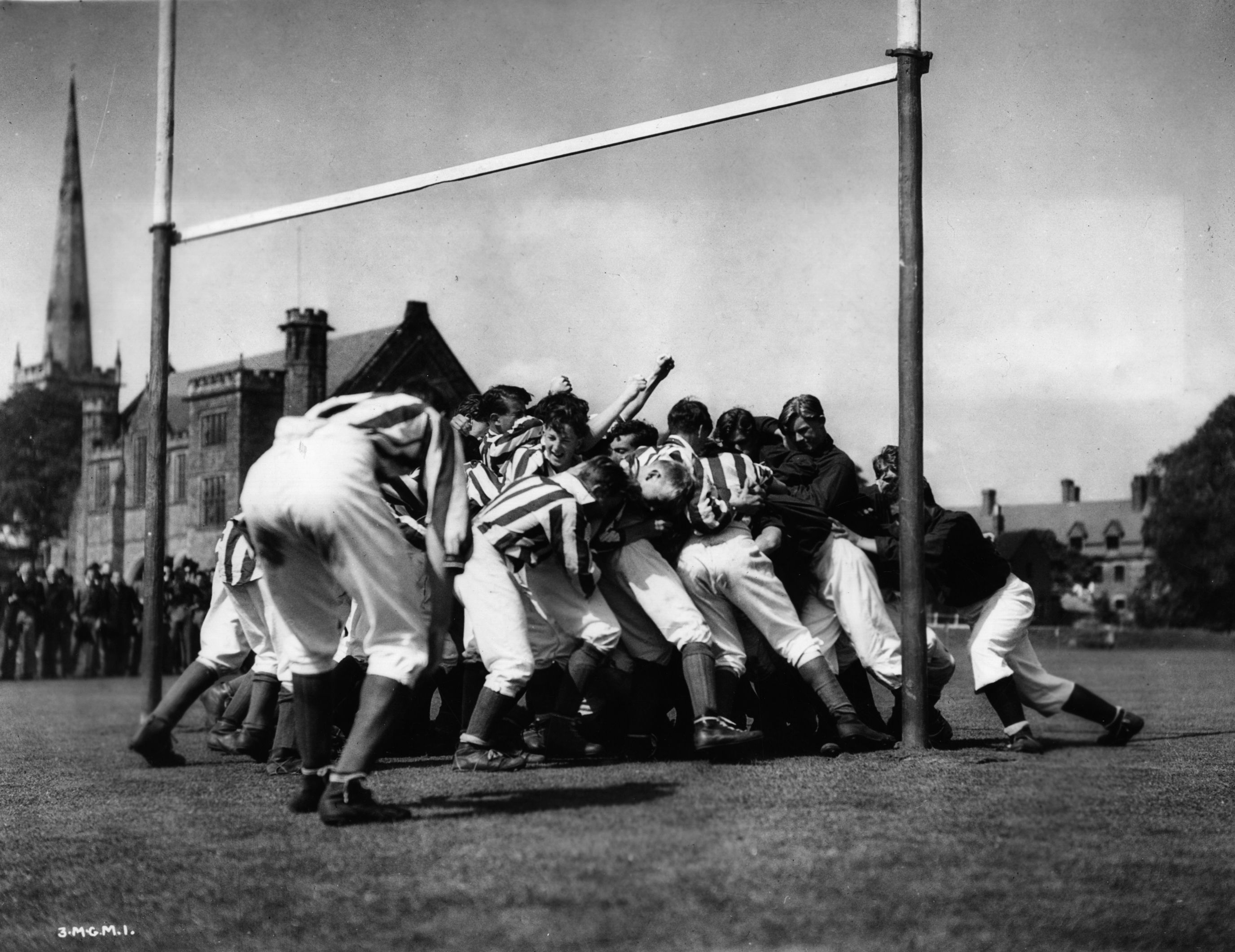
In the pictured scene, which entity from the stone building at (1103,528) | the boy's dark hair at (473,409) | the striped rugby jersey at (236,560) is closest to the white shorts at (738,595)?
the boy's dark hair at (473,409)

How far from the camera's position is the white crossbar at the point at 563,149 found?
7180 millimetres

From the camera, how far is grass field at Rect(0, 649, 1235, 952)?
3549 millimetres

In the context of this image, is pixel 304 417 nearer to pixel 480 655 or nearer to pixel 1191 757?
pixel 480 655

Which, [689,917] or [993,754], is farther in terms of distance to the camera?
[993,754]

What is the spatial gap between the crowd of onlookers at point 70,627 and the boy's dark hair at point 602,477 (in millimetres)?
16917

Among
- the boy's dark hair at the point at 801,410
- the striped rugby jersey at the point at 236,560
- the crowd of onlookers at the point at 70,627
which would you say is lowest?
the crowd of onlookers at the point at 70,627

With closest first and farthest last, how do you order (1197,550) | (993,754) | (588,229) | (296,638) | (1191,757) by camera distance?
(296,638) < (993,754) < (1191,757) < (588,229) < (1197,550)

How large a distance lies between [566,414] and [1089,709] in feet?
10.4

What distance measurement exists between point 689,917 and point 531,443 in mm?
4385

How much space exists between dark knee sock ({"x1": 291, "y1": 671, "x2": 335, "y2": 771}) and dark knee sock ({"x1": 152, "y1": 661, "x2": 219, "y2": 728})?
232 cm

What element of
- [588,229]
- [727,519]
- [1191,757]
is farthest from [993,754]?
[588,229]

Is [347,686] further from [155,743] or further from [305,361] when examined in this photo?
[305,361]

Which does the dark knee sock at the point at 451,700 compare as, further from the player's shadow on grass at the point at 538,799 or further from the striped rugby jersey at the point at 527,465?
the player's shadow on grass at the point at 538,799

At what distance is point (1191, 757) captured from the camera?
6906 millimetres
